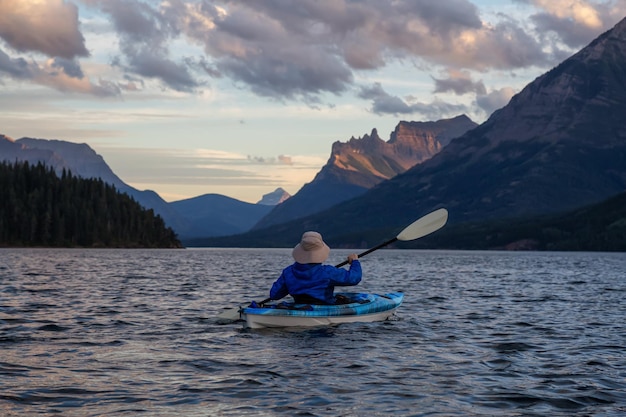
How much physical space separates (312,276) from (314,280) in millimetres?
159

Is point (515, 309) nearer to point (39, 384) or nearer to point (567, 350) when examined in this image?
point (567, 350)

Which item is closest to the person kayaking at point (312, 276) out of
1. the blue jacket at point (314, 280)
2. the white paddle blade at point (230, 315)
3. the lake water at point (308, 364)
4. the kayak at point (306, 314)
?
the blue jacket at point (314, 280)

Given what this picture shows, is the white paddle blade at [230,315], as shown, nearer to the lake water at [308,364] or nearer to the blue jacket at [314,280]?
the lake water at [308,364]

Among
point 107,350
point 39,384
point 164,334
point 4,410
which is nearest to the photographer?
point 4,410

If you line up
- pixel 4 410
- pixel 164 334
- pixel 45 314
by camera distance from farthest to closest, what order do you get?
pixel 45 314, pixel 164 334, pixel 4 410

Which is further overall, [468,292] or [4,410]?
[468,292]

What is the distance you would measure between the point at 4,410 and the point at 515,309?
93.4 feet

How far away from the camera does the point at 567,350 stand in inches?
910

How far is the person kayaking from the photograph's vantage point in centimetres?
2583

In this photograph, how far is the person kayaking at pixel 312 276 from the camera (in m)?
25.8

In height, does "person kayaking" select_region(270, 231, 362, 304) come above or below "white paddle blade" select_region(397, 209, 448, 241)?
below

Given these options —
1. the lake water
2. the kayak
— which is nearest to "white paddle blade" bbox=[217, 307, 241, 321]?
the lake water

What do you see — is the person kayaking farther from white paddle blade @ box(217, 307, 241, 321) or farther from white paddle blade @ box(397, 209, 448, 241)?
white paddle blade @ box(397, 209, 448, 241)

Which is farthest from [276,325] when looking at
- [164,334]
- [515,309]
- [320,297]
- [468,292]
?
[468,292]
